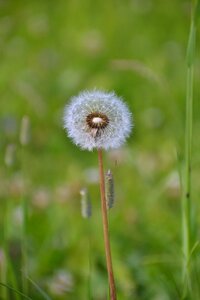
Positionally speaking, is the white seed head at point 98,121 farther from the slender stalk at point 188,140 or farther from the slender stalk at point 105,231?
the slender stalk at point 188,140

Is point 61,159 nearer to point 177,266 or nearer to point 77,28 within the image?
point 177,266

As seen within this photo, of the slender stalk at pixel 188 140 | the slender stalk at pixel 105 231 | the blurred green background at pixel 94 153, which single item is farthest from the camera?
the blurred green background at pixel 94 153

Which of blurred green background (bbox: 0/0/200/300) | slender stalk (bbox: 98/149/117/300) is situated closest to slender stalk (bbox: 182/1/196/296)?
blurred green background (bbox: 0/0/200/300)

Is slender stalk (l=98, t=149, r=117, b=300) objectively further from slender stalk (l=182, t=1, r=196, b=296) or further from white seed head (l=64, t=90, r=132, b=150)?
slender stalk (l=182, t=1, r=196, b=296)

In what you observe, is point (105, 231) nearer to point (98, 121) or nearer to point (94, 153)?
point (98, 121)

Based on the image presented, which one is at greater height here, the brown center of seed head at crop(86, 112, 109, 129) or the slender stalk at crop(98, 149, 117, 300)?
the brown center of seed head at crop(86, 112, 109, 129)

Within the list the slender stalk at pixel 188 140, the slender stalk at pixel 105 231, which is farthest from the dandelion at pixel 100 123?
the slender stalk at pixel 188 140
